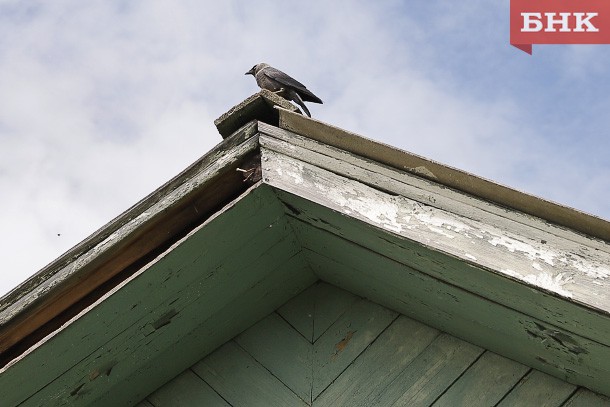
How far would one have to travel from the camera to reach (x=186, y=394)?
9.82 ft

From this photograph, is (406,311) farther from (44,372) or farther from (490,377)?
(44,372)

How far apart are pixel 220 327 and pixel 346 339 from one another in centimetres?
41

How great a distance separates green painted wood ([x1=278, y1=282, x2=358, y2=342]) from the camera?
303 cm

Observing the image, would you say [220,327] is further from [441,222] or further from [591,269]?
[591,269]

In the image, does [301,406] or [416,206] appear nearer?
[416,206]

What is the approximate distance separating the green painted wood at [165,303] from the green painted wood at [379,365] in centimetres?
38

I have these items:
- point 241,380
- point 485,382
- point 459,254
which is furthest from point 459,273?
point 241,380

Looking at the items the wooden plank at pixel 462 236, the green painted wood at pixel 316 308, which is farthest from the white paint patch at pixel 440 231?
the green painted wood at pixel 316 308

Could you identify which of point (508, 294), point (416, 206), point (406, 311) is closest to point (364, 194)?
point (416, 206)

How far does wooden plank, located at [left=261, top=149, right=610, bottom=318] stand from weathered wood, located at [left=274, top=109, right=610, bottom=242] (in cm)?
6

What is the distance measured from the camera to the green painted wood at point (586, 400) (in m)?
2.56

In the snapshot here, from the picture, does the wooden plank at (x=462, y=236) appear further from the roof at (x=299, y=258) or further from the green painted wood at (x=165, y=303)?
the green painted wood at (x=165, y=303)

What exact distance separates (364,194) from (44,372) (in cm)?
103

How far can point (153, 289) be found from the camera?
2600 mm
